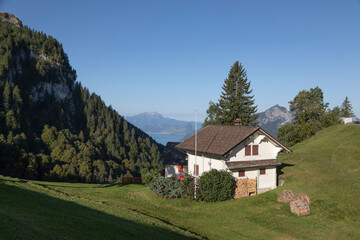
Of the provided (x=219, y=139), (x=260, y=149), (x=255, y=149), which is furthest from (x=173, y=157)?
(x=260, y=149)

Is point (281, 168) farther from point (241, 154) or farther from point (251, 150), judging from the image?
point (241, 154)

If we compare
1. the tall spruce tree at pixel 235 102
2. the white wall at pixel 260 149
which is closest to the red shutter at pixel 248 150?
the white wall at pixel 260 149

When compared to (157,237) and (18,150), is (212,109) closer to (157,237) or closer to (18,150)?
(157,237)

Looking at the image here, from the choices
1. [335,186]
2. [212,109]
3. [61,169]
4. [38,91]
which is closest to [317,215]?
[335,186]

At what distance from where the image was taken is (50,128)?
143 meters

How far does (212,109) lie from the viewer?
7106 centimetres

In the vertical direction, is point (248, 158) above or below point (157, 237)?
above

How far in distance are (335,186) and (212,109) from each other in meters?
44.7

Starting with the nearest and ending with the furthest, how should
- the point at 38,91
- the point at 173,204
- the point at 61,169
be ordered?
the point at 173,204 → the point at 61,169 → the point at 38,91

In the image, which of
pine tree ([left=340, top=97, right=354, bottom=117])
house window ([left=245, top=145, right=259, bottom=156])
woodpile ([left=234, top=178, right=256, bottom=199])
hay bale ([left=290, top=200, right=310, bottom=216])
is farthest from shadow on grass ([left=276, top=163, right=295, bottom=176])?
pine tree ([left=340, top=97, right=354, bottom=117])

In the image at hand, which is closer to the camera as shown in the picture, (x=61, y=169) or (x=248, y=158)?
(x=248, y=158)

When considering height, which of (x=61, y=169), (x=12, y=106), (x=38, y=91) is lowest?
(x=61, y=169)

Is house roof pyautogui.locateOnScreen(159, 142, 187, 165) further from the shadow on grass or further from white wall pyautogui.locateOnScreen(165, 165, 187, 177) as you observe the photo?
the shadow on grass

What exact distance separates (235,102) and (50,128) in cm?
11525
